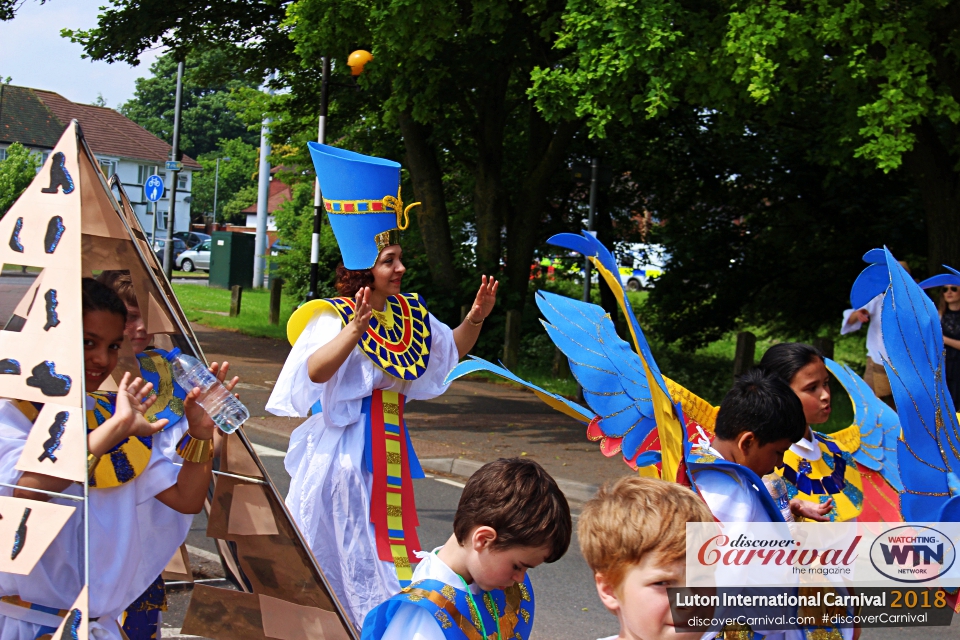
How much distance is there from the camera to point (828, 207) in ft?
47.0

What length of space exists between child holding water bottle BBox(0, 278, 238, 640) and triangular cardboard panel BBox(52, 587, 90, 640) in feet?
0.51

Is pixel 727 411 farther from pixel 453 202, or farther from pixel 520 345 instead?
pixel 453 202

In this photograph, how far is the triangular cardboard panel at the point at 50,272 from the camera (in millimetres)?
2139

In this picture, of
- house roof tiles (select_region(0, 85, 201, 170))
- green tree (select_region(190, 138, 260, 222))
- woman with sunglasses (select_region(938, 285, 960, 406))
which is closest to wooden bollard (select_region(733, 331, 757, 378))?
woman with sunglasses (select_region(938, 285, 960, 406))

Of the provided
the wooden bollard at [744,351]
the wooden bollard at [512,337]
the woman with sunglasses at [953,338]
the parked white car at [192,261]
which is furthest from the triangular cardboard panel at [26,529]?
the parked white car at [192,261]

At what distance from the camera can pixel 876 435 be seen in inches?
130

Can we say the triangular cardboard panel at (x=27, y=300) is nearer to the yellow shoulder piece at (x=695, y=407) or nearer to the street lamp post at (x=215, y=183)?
the yellow shoulder piece at (x=695, y=407)

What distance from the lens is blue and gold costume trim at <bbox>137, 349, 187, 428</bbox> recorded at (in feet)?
8.60

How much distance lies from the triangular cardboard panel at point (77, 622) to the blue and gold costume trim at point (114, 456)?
307mm

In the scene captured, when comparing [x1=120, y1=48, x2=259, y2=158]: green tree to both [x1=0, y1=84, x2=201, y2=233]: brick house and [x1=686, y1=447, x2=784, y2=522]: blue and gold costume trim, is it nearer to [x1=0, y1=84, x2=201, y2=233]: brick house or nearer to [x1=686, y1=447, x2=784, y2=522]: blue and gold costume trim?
[x1=0, y1=84, x2=201, y2=233]: brick house

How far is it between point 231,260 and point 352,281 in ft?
92.9

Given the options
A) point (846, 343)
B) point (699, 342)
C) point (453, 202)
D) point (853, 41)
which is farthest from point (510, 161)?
point (853, 41)

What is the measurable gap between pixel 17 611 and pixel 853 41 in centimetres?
806

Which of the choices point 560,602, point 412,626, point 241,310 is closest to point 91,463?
point 412,626
